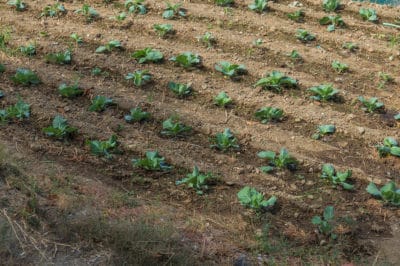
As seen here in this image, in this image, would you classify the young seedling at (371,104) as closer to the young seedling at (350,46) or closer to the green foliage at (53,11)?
the young seedling at (350,46)

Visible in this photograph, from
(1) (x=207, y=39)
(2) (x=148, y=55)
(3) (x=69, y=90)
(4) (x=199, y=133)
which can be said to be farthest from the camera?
(1) (x=207, y=39)

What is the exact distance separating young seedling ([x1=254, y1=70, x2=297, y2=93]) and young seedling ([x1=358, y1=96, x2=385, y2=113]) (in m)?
0.58

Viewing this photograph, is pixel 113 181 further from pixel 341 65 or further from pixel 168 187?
pixel 341 65

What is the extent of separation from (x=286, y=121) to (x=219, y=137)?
26.9 inches

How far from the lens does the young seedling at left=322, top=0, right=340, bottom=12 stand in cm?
704

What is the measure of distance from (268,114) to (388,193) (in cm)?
A: 122

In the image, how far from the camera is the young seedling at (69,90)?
18.1 feet

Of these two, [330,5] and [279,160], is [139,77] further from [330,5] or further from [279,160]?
→ [330,5]

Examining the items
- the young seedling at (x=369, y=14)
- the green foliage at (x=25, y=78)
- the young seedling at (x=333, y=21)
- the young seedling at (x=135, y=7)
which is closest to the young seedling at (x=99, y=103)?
the green foliage at (x=25, y=78)

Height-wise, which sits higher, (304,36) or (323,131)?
(304,36)

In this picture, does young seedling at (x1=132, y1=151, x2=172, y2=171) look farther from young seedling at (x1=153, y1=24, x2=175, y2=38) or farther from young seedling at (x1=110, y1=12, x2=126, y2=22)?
young seedling at (x1=110, y1=12, x2=126, y2=22)

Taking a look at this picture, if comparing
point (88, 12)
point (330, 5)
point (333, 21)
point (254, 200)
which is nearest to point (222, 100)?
point (254, 200)

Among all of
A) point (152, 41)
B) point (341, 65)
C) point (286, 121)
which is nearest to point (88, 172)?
point (286, 121)

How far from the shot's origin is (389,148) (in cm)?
513
